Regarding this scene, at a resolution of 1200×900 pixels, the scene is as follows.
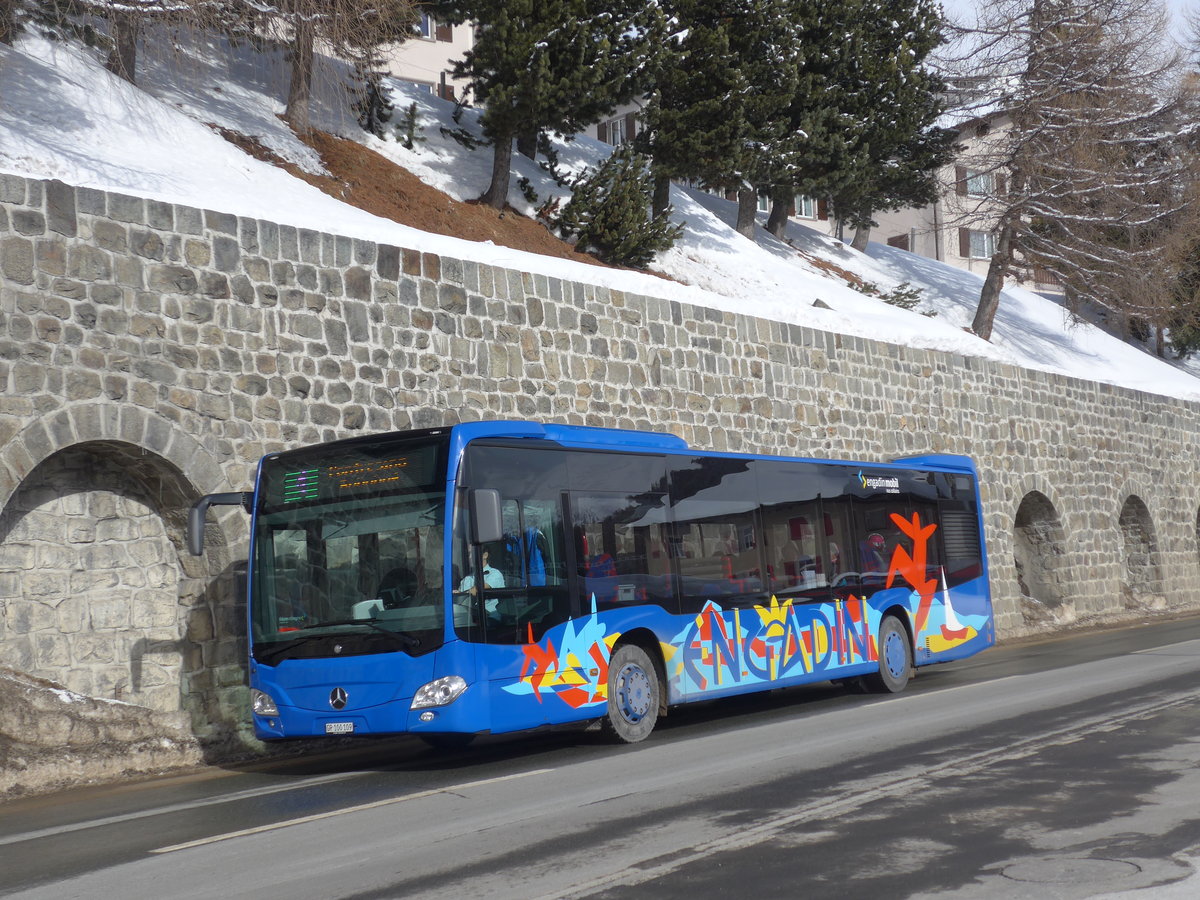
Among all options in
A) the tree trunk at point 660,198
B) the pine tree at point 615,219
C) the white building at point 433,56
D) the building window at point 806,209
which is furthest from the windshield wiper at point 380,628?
the building window at point 806,209

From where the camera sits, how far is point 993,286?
A: 36375 millimetres

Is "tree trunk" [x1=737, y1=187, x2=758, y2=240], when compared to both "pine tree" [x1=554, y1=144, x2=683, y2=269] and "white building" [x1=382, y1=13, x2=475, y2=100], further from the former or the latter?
"white building" [x1=382, y1=13, x2=475, y2=100]

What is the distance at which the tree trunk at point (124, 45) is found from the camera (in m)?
16.4

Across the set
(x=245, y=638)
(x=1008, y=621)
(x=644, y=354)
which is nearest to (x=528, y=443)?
(x=245, y=638)

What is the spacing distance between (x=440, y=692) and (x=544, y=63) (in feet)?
56.0

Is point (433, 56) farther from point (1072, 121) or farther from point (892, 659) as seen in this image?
point (892, 659)

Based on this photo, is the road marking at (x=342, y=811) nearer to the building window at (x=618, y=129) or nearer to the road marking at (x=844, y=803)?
the road marking at (x=844, y=803)

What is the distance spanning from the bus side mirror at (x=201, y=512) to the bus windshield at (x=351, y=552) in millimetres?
307

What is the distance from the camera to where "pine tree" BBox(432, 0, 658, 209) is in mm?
23859

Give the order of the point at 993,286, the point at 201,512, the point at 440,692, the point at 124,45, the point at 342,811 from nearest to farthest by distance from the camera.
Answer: the point at 342,811, the point at 440,692, the point at 201,512, the point at 124,45, the point at 993,286

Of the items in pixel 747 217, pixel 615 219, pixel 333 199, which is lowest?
pixel 333 199

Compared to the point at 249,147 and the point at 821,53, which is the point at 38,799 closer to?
the point at 249,147

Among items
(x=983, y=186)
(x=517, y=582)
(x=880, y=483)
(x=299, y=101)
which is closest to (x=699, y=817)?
(x=517, y=582)

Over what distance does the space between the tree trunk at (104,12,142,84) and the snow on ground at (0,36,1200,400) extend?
37 cm
